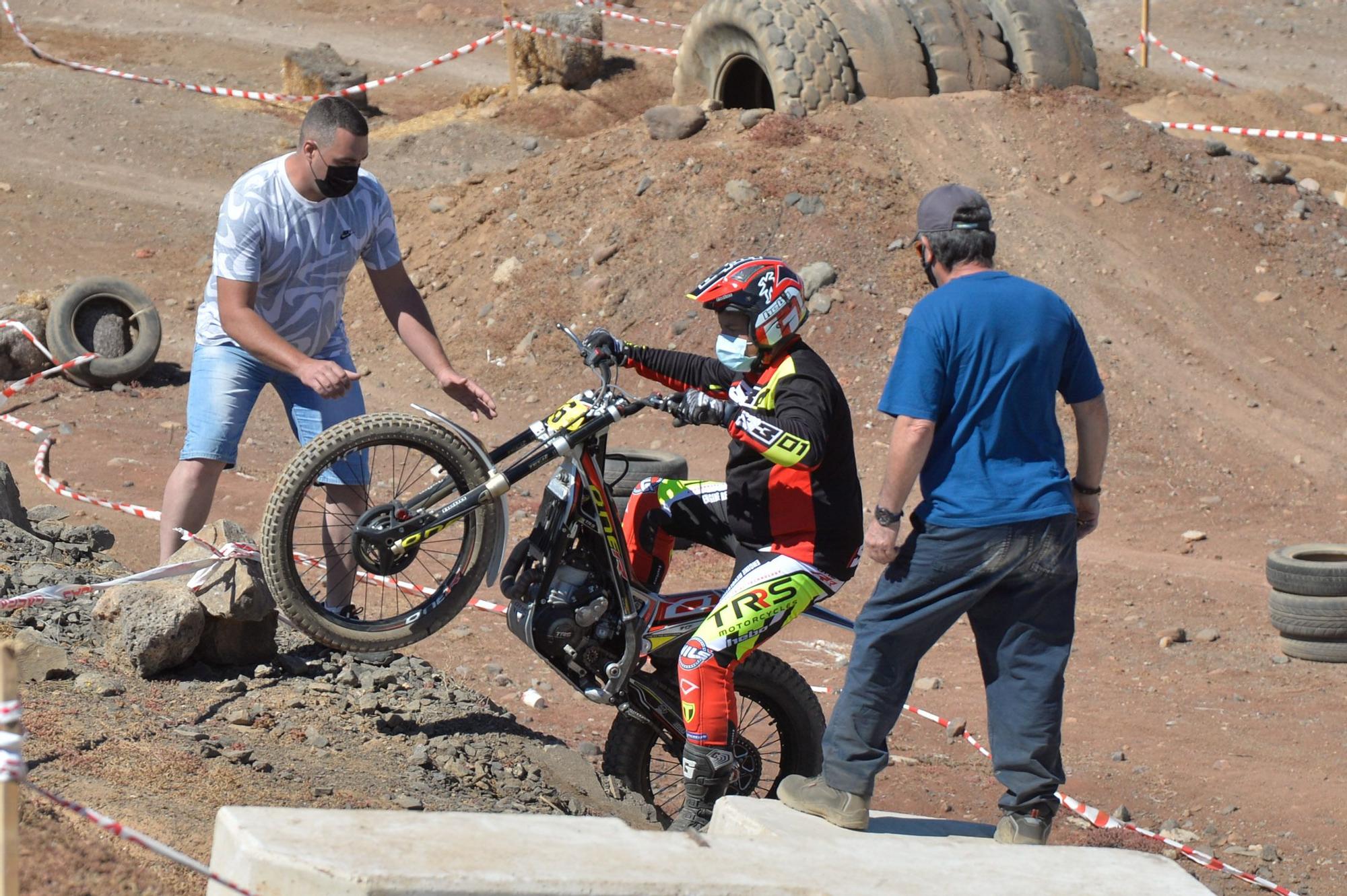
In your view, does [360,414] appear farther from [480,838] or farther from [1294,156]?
[1294,156]

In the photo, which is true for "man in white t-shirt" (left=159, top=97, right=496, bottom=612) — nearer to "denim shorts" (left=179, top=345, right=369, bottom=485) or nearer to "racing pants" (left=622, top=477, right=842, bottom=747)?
"denim shorts" (left=179, top=345, right=369, bottom=485)

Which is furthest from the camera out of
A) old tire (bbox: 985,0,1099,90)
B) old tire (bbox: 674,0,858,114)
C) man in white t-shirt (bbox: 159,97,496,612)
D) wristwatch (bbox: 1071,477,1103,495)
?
old tire (bbox: 985,0,1099,90)

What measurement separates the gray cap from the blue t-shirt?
0.15 metres

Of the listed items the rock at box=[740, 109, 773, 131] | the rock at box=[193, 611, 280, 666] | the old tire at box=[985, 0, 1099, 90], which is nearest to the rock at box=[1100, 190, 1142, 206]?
the old tire at box=[985, 0, 1099, 90]

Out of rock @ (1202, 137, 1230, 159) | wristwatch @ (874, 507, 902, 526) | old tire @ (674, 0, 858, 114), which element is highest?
old tire @ (674, 0, 858, 114)

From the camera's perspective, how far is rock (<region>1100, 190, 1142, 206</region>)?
1395 centimetres

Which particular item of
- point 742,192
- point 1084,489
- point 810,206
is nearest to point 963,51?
point 810,206

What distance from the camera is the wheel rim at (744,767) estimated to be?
5.08 m

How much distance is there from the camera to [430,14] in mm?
25172

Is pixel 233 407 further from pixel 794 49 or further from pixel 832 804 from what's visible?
pixel 794 49

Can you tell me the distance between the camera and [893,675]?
14.0 ft

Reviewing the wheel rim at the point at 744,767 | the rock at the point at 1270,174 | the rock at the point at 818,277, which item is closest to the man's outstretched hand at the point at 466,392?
the wheel rim at the point at 744,767

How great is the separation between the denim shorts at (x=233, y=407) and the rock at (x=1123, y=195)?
10270 millimetres

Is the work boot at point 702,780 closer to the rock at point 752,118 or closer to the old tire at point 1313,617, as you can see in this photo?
the old tire at point 1313,617
